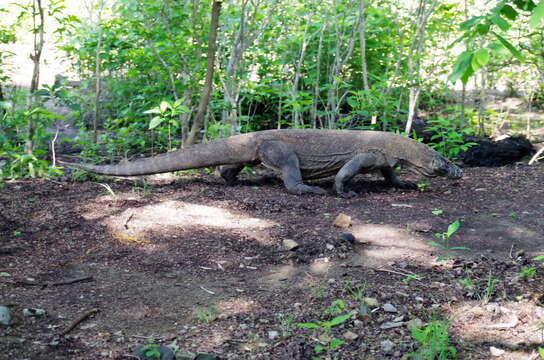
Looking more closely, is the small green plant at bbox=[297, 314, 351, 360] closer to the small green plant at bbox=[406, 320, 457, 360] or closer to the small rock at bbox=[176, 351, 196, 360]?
the small green plant at bbox=[406, 320, 457, 360]

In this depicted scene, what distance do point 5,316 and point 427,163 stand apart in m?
4.14

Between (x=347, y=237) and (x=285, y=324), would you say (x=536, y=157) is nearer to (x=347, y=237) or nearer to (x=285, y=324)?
(x=347, y=237)

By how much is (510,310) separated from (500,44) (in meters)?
1.39

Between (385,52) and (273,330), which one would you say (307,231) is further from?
(385,52)

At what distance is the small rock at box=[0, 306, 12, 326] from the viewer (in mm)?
2291

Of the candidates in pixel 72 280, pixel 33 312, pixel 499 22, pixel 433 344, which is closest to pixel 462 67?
pixel 499 22

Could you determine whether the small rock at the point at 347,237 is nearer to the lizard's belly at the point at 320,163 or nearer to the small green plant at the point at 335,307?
the small green plant at the point at 335,307

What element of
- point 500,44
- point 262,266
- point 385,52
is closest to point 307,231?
point 262,266

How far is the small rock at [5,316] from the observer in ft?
7.52

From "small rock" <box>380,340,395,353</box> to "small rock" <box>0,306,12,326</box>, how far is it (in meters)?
1.62

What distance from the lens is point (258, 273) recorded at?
3111 millimetres

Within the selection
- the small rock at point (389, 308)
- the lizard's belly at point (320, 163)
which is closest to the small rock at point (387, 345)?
the small rock at point (389, 308)

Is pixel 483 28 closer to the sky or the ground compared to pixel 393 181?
closer to the sky

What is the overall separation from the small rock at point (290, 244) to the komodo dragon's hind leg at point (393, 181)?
7.38 ft
